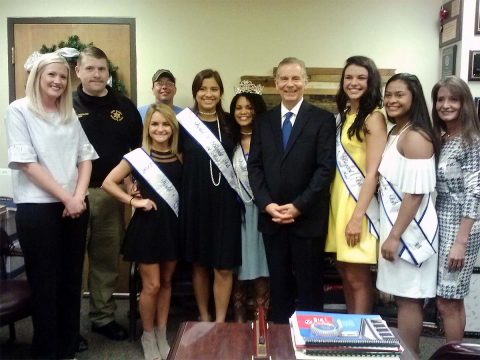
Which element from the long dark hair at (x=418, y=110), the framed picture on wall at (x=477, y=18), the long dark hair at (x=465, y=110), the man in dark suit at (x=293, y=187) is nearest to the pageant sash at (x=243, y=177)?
the man in dark suit at (x=293, y=187)

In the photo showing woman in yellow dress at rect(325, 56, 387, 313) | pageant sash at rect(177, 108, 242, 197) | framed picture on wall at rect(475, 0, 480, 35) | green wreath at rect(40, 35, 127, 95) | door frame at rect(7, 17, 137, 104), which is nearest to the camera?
woman in yellow dress at rect(325, 56, 387, 313)

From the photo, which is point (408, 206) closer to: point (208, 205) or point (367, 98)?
point (367, 98)

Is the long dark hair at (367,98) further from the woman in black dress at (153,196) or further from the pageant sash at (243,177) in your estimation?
the woman in black dress at (153,196)

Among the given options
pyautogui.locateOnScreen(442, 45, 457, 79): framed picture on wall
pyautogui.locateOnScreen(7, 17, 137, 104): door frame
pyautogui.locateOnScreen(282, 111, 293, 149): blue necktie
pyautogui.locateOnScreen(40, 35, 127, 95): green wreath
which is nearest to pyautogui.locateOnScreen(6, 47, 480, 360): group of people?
pyautogui.locateOnScreen(282, 111, 293, 149): blue necktie

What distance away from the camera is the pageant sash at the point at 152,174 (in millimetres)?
2316

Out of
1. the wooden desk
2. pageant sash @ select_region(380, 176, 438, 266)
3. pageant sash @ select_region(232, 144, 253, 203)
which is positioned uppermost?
pageant sash @ select_region(232, 144, 253, 203)

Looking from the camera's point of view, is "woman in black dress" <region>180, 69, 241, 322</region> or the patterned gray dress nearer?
the patterned gray dress

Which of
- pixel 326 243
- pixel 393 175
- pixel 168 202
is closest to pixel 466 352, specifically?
pixel 393 175

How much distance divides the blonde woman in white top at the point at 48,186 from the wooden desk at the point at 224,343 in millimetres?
836

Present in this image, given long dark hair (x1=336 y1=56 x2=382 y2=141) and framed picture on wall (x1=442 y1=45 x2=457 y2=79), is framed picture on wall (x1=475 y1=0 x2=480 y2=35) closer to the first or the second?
framed picture on wall (x1=442 y1=45 x2=457 y2=79)

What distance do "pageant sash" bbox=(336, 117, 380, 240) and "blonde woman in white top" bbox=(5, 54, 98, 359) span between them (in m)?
1.19

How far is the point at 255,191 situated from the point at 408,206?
68cm

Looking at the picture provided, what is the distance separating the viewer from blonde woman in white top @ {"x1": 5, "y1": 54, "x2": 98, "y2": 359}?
2.05 metres

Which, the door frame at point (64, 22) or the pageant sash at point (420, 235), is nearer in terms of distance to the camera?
the pageant sash at point (420, 235)
